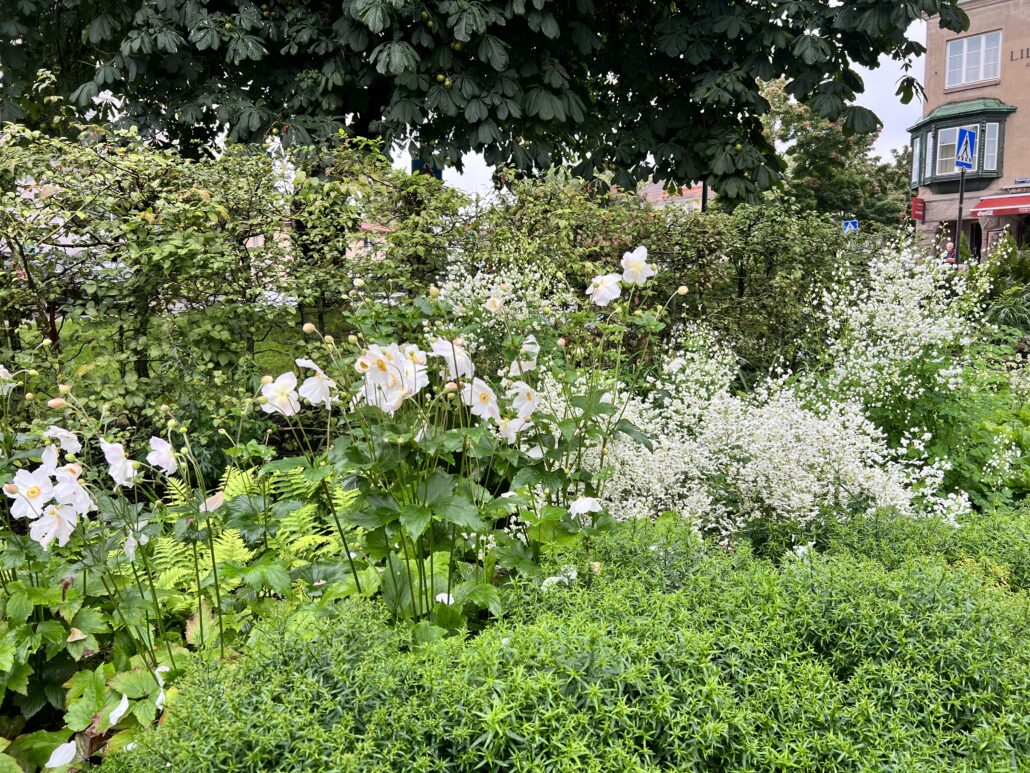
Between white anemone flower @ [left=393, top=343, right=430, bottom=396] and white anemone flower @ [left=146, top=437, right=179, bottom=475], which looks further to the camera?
white anemone flower @ [left=393, top=343, right=430, bottom=396]

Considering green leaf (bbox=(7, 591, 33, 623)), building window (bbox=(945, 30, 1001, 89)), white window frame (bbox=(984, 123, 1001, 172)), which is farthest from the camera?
white window frame (bbox=(984, 123, 1001, 172))

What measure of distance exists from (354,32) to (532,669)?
533 centimetres

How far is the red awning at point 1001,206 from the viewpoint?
2592cm

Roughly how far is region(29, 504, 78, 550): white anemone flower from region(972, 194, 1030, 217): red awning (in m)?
30.6

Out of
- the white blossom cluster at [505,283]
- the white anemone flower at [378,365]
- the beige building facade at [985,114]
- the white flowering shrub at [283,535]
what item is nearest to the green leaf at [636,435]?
the white flowering shrub at [283,535]

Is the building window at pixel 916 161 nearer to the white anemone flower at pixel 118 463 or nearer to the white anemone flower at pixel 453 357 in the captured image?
the white anemone flower at pixel 453 357

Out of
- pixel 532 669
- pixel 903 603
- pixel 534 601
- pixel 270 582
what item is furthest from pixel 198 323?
pixel 903 603

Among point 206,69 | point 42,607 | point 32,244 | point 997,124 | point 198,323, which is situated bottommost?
point 42,607

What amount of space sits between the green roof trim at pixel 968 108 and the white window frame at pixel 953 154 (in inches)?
17.4

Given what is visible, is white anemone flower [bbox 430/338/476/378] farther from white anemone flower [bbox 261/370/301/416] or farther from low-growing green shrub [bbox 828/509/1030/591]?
low-growing green shrub [bbox 828/509/1030/591]

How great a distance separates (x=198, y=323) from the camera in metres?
4.42

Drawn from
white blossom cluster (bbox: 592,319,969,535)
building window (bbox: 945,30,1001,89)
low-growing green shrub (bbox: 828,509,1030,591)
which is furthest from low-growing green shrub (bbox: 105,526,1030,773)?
building window (bbox: 945,30,1001,89)

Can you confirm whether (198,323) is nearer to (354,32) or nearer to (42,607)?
(42,607)

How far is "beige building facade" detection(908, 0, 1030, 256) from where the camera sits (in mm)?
26031
